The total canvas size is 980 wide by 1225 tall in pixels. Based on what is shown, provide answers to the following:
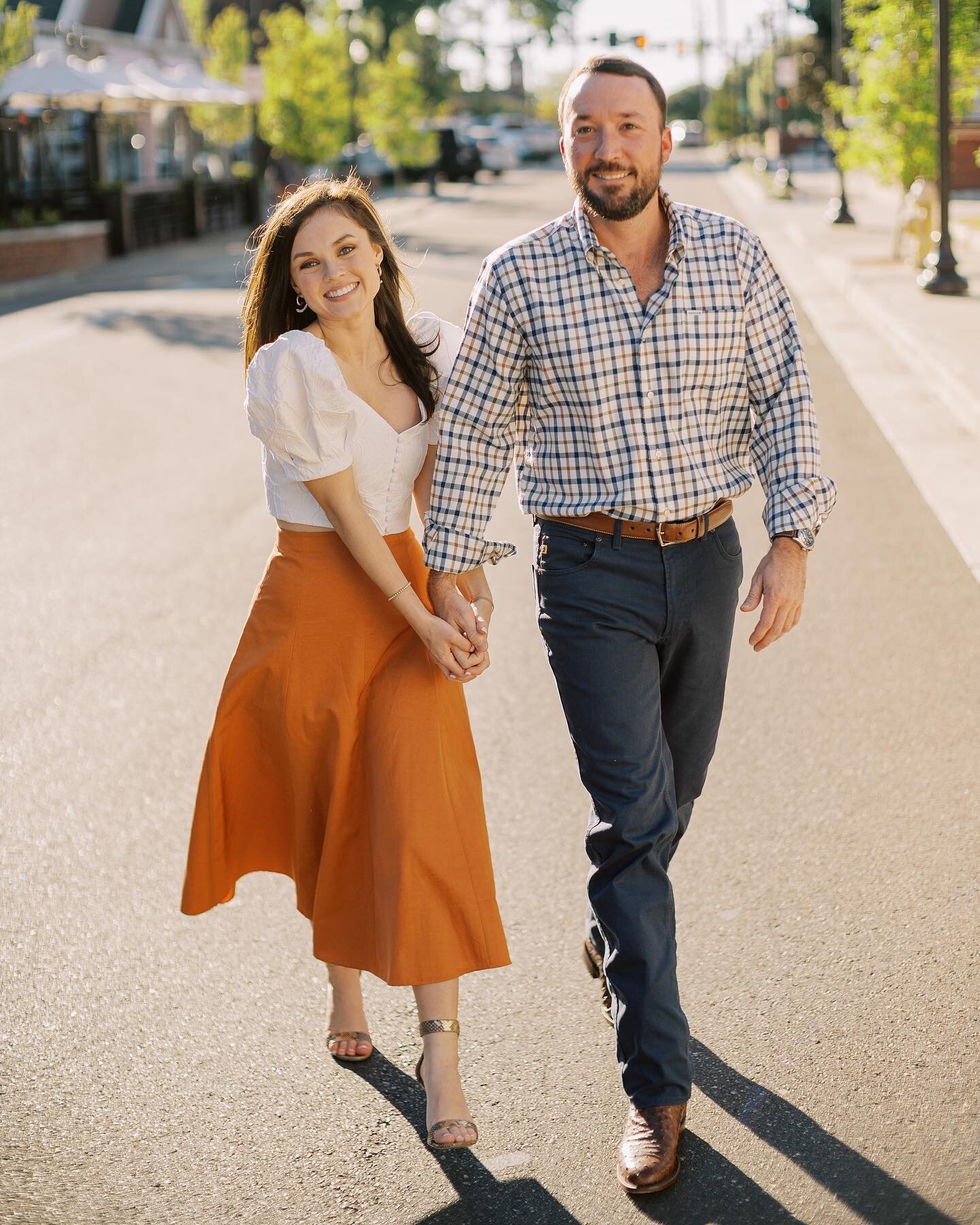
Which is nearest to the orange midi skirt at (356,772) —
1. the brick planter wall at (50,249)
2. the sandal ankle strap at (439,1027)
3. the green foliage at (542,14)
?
the sandal ankle strap at (439,1027)

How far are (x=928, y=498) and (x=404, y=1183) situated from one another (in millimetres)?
6895

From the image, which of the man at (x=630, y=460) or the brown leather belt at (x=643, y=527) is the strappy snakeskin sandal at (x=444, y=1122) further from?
the brown leather belt at (x=643, y=527)

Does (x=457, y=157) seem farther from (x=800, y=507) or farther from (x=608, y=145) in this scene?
(x=800, y=507)

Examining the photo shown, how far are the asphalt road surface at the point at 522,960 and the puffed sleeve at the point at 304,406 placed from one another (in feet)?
3.16

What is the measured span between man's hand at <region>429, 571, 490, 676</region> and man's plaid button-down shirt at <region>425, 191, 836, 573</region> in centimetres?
4

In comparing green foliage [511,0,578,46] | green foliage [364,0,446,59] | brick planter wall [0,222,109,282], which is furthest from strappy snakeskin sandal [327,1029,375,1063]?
green foliage [511,0,578,46]

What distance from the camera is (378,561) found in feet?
10.8

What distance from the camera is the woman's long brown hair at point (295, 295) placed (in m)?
3.39

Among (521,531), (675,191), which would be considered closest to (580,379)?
(521,531)

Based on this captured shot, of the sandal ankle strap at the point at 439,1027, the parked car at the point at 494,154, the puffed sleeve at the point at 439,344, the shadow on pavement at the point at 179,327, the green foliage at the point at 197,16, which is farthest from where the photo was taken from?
the parked car at the point at 494,154

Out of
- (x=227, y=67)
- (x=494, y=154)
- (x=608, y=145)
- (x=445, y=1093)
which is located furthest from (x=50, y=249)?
(x=494, y=154)

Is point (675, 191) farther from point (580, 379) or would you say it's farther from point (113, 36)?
point (580, 379)

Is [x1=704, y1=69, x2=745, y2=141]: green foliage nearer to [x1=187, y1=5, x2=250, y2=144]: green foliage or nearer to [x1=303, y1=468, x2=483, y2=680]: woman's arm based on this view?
[x1=187, y1=5, x2=250, y2=144]: green foliage

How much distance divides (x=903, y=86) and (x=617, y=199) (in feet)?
61.0
